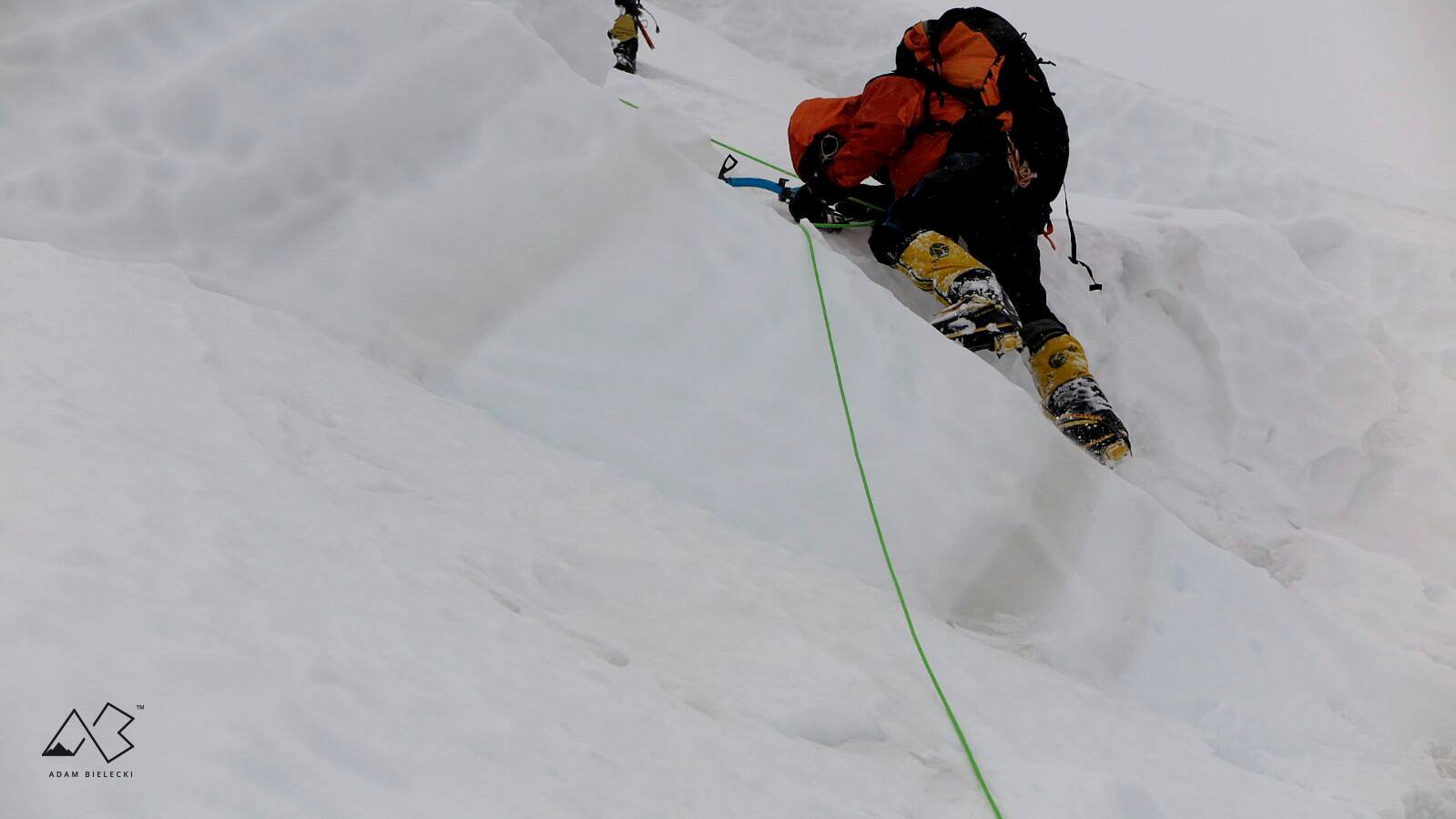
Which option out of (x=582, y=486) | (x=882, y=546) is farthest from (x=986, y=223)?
(x=582, y=486)

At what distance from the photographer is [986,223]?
3.07m

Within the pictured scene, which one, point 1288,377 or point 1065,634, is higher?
point 1288,377

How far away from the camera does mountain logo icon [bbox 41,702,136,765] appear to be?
2.33ft

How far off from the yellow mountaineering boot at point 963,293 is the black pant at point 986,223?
10cm

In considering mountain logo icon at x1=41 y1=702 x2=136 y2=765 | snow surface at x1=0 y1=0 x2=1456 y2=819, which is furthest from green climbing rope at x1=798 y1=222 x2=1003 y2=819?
mountain logo icon at x1=41 y1=702 x2=136 y2=765

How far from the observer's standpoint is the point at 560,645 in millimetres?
1272

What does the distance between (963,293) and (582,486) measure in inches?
52.7

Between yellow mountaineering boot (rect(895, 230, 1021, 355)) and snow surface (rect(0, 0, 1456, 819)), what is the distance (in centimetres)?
22

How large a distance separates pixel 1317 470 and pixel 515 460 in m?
2.81

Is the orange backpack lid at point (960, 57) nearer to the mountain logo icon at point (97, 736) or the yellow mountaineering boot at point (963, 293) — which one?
the yellow mountaineering boot at point (963, 293)

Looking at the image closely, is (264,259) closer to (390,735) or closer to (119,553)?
(119,553)

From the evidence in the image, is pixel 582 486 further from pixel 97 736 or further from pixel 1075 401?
pixel 1075 401

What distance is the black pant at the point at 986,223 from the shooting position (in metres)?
2.96

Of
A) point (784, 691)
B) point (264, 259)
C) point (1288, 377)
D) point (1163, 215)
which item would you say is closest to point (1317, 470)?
point (1288, 377)
